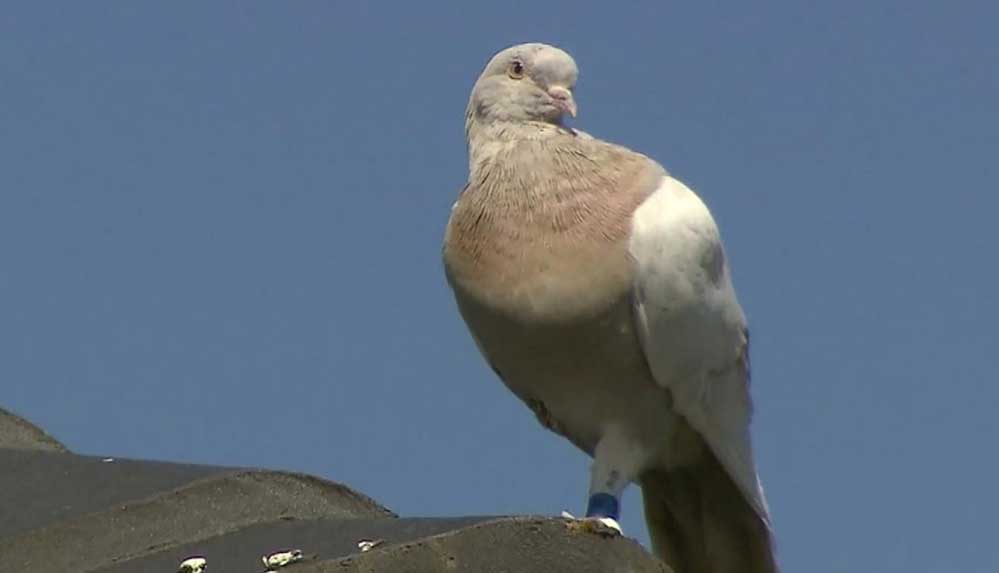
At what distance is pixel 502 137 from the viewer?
732 cm

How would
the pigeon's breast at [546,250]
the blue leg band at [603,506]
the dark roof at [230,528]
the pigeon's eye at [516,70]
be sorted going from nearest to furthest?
the dark roof at [230,528] < the blue leg band at [603,506] < the pigeon's breast at [546,250] < the pigeon's eye at [516,70]

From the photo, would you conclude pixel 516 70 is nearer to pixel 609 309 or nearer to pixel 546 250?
pixel 546 250

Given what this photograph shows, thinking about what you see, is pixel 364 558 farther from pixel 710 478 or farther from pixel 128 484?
pixel 710 478

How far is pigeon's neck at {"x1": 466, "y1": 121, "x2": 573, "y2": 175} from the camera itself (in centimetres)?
723

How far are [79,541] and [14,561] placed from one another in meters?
0.16

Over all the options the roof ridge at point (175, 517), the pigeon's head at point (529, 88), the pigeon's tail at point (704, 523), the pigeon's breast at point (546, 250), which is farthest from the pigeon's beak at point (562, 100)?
the roof ridge at point (175, 517)

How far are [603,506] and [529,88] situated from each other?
1638mm

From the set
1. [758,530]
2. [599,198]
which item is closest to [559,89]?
[599,198]

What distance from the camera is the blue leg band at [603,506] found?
21.3 ft

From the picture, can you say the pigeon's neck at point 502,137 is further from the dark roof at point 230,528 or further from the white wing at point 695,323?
the dark roof at point 230,528

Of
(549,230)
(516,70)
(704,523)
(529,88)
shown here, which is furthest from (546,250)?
(704,523)

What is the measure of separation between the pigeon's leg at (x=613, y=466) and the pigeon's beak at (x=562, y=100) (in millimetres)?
1192

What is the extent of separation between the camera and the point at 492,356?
6969 mm

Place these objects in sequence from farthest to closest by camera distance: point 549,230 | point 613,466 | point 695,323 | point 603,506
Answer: point 695,323 < point 613,466 < point 549,230 < point 603,506
